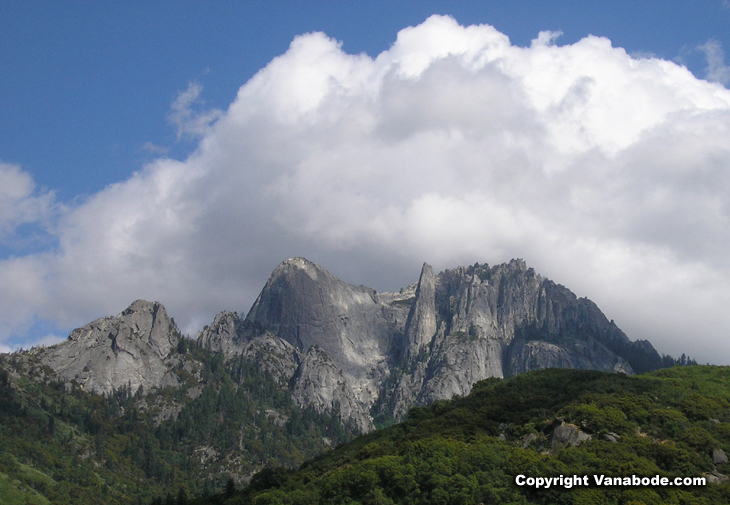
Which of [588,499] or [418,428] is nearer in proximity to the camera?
[588,499]

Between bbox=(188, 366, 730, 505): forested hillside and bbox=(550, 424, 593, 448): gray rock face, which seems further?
bbox=(550, 424, 593, 448): gray rock face

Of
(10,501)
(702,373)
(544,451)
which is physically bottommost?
(10,501)

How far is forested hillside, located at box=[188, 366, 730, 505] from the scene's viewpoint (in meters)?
98.7

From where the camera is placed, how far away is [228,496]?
463ft

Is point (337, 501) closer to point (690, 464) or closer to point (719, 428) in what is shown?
point (690, 464)

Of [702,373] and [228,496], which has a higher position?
[702,373]

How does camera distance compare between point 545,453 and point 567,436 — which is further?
point 567,436

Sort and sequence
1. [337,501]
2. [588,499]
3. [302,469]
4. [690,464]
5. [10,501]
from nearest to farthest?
[588,499] < [690,464] < [337,501] < [302,469] < [10,501]

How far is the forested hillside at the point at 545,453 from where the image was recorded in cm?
9869

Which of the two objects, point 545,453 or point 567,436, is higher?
point 567,436

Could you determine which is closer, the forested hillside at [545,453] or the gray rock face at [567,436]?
the forested hillside at [545,453]

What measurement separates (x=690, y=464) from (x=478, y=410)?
46.1 meters

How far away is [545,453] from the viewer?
113125 millimetres

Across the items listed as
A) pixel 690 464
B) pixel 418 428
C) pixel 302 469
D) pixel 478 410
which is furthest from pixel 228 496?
pixel 690 464
